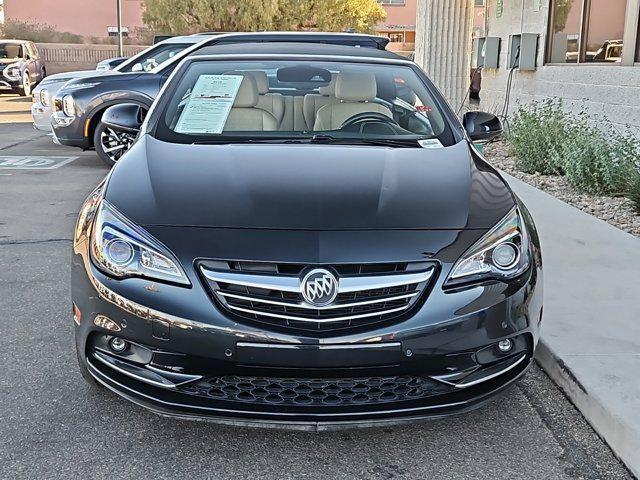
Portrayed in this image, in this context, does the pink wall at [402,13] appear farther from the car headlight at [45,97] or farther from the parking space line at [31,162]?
the parking space line at [31,162]

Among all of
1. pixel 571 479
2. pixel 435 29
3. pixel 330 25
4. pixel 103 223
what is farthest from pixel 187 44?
pixel 330 25

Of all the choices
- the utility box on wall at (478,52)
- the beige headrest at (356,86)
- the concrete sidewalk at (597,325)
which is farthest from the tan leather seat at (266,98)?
the utility box on wall at (478,52)

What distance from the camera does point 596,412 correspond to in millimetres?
3170

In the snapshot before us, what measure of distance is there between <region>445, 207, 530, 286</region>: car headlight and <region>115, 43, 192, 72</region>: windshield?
8.14 metres

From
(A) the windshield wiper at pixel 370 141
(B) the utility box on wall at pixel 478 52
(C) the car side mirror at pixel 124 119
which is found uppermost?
(A) the windshield wiper at pixel 370 141

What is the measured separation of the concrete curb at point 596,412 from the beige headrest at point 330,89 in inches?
71.3

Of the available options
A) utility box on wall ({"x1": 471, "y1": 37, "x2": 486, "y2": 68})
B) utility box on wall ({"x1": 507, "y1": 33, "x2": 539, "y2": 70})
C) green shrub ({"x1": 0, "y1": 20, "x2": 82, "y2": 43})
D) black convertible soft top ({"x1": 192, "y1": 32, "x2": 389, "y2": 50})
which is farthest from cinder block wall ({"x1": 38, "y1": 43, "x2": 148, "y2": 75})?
black convertible soft top ({"x1": 192, "y1": 32, "x2": 389, "y2": 50})

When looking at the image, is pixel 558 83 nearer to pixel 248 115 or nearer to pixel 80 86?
pixel 80 86

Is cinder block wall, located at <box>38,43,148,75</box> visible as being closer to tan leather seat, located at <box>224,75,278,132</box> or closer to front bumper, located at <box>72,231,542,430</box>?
tan leather seat, located at <box>224,75,278,132</box>

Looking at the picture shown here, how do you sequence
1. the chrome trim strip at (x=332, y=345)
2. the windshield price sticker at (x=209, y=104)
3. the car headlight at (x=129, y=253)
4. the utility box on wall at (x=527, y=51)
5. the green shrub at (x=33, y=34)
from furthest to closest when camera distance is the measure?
the green shrub at (x=33, y=34), the utility box on wall at (x=527, y=51), the windshield price sticker at (x=209, y=104), the car headlight at (x=129, y=253), the chrome trim strip at (x=332, y=345)

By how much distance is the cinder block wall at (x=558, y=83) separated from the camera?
27.3ft

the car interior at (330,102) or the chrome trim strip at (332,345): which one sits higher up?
the car interior at (330,102)

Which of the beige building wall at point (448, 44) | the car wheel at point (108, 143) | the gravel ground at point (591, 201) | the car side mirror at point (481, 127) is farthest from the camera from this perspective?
the beige building wall at point (448, 44)

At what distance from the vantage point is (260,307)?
268 centimetres
